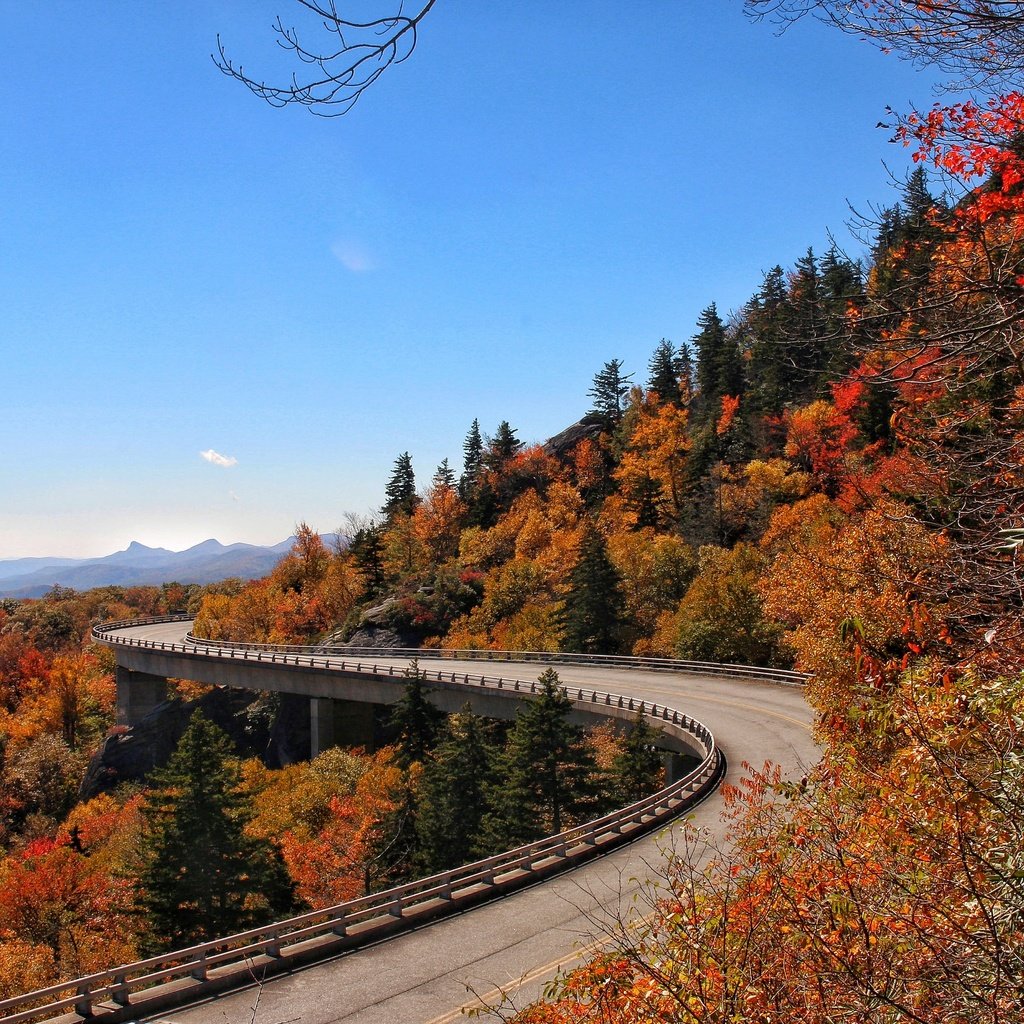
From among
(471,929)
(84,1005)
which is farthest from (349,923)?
(84,1005)

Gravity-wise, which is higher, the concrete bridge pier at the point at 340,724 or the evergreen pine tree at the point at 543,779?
the evergreen pine tree at the point at 543,779

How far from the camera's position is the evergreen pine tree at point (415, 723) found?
39438 mm

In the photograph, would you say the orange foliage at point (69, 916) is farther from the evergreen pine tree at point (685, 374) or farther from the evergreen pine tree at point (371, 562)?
the evergreen pine tree at point (685, 374)

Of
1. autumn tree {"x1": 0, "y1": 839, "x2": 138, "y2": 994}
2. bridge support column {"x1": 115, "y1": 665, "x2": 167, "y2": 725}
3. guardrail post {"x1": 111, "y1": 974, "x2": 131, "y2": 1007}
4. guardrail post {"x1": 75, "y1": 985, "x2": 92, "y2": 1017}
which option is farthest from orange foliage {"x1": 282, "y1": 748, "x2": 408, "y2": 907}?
bridge support column {"x1": 115, "y1": 665, "x2": 167, "y2": 725}

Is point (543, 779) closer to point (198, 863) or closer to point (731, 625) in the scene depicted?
point (198, 863)

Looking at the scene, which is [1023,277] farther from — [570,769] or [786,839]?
[570,769]

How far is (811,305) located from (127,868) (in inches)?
1326

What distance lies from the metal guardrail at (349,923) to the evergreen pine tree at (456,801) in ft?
26.5

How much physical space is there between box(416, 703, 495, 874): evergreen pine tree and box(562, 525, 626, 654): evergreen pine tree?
20.9 meters

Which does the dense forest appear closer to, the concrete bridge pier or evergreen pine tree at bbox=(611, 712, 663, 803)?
evergreen pine tree at bbox=(611, 712, 663, 803)

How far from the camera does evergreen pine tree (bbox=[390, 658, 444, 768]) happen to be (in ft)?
129

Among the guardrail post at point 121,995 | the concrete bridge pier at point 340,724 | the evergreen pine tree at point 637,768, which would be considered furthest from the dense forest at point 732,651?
the guardrail post at point 121,995

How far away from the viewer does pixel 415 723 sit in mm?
39531

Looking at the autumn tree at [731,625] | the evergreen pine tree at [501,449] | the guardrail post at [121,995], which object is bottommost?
the guardrail post at [121,995]
